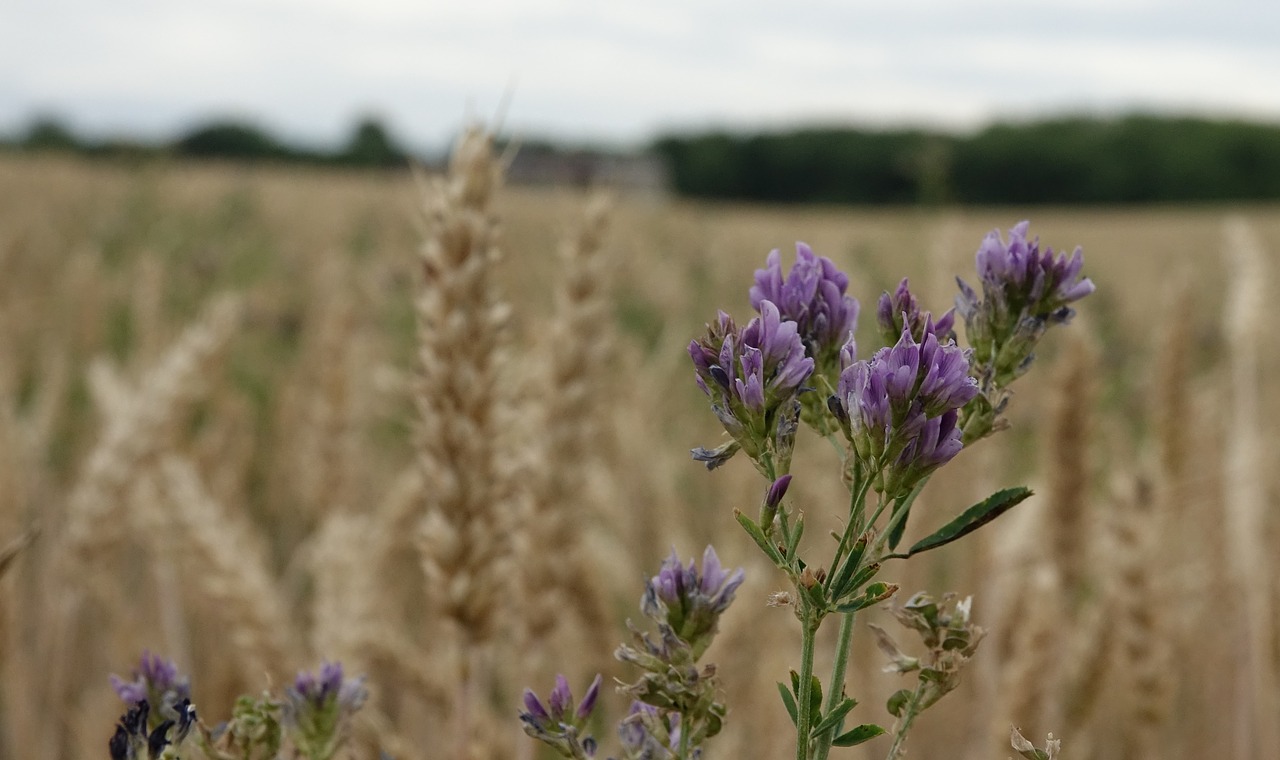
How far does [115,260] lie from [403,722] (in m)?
5.72

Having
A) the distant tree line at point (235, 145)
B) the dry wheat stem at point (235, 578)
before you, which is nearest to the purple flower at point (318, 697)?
the dry wheat stem at point (235, 578)

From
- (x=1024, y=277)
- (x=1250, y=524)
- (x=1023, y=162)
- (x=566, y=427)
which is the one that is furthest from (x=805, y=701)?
(x=1023, y=162)

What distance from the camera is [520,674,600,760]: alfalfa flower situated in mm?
738

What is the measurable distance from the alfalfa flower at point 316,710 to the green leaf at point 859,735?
0.36 m

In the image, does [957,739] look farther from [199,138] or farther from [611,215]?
[199,138]

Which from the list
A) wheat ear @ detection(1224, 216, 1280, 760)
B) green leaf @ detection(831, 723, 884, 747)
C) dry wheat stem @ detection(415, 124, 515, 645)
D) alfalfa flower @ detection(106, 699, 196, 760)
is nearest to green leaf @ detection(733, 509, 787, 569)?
green leaf @ detection(831, 723, 884, 747)

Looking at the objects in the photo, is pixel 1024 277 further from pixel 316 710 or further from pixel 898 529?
pixel 316 710

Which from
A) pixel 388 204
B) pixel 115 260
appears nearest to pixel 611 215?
pixel 115 260

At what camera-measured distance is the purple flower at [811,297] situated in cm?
83

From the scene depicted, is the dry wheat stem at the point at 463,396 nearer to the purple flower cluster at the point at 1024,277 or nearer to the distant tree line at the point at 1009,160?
the purple flower cluster at the point at 1024,277

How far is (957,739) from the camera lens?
2846mm

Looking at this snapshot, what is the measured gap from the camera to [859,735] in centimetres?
72

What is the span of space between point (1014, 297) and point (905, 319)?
5.2 inches

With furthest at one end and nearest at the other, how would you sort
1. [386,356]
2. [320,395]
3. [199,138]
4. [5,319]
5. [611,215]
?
[199,138]
[386,356]
[5,319]
[320,395]
[611,215]
